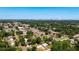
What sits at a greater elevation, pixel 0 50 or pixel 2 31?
pixel 2 31

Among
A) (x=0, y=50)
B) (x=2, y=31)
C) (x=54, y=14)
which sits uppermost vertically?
(x=54, y=14)

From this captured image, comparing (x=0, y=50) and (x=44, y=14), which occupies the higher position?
(x=44, y=14)

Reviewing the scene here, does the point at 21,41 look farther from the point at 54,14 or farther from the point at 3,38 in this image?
the point at 54,14

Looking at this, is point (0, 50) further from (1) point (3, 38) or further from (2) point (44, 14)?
(2) point (44, 14)
